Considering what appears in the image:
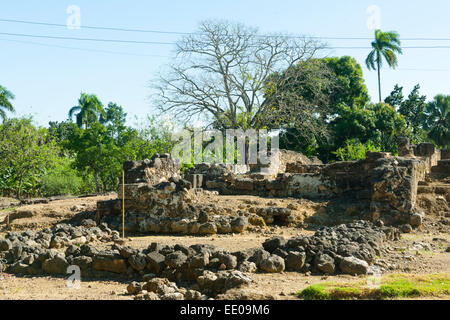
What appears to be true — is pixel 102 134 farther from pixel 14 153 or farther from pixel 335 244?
pixel 335 244

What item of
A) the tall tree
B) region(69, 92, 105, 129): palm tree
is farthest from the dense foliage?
region(69, 92, 105, 129): palm tree

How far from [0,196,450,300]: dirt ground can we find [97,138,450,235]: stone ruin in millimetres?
549

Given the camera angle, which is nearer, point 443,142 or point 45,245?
point 45,245

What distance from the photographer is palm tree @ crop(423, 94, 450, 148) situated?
128 ft

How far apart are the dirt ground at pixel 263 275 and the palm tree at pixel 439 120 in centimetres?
2891

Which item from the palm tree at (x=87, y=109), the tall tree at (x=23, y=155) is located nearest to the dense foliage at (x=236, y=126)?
the tall tree at (x=23, y=155)

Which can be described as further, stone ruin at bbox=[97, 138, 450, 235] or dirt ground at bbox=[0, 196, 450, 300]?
stone ruin at bbox=[97, 138, 450, 235]

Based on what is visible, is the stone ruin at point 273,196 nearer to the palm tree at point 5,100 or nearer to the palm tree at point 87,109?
the palm tree at point 5,100

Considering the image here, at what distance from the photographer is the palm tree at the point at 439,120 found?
39.0 m

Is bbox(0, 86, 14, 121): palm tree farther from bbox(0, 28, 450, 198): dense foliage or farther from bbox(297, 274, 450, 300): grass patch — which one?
bbox(297, 274, 450, 300): grass patch

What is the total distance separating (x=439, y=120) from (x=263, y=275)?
3711 centimetres
